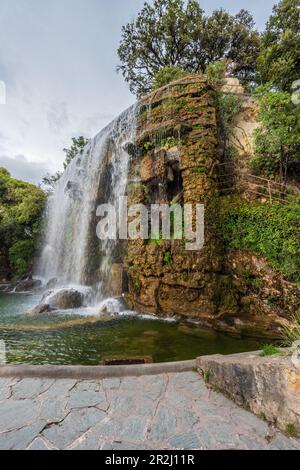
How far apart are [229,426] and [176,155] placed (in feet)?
28.3

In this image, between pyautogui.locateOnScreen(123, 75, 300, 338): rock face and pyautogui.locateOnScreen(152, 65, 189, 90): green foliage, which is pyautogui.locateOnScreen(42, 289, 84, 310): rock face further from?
pyautogui.locateOnScreen(152, 65, 189, 90): green foliage

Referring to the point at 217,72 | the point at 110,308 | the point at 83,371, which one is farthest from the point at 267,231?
the point at 217,72

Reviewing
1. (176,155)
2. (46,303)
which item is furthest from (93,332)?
(176,155)

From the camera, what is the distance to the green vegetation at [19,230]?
16609 millimetres

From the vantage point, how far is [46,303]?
8742mm

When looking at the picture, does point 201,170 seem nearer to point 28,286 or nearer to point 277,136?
point 277,136

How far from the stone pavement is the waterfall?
26.1 ft

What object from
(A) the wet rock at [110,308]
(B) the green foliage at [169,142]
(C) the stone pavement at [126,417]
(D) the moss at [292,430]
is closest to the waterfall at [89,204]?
(A) the wet rock at [110,308]

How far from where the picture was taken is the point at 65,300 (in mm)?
8859

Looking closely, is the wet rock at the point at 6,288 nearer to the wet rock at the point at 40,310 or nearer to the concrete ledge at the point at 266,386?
the wet rock at the point at 40,310

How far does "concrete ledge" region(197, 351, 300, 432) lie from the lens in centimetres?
196

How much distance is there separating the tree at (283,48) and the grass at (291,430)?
50.2 ft

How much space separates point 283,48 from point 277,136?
26.9 ft

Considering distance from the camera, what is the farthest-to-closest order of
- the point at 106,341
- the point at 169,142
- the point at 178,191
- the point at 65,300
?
the point at 178,191, the point at 169,142, the point at 65,300, the point at 106,341
